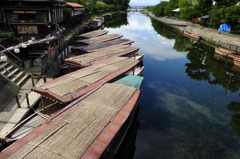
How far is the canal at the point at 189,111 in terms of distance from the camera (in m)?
17.8

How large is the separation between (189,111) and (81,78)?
41.9ft

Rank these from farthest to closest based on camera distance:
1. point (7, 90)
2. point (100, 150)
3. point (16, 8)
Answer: point (16, 8)
point (7, 90)
point (100, 150)

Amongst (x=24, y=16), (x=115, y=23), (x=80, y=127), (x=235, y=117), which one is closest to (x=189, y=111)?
(x=235, y=117)

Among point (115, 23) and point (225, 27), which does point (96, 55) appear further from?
point (115, 23)

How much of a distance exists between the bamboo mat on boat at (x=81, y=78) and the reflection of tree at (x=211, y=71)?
591 inches

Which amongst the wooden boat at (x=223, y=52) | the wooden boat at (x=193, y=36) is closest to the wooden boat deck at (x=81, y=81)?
the wooden boat at (x=223, y=52)

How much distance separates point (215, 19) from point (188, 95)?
4795 centimetres

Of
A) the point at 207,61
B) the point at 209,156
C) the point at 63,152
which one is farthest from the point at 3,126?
the point at 207,61

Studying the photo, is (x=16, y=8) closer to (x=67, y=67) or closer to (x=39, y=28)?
(x=39, y=28)

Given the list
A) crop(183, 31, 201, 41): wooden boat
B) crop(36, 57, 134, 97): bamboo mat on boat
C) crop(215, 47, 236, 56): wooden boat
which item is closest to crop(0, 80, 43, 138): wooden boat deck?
crop(36, 57, 134, 97): bamboo mat on boat

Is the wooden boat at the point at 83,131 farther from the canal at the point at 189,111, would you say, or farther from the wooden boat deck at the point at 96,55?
the wooden boat deck at the point at 96,55

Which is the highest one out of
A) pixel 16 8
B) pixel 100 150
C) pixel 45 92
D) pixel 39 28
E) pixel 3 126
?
pixel 16 8

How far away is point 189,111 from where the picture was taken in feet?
77.0

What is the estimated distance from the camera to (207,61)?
43000 millimetres
